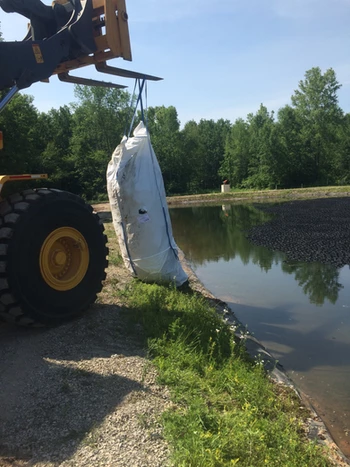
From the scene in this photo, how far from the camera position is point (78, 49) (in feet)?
17.9

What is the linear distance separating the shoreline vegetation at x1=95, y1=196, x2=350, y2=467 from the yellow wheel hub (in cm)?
105

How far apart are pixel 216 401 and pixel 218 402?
20 millimetres

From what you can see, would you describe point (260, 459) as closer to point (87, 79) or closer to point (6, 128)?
point (87, 79)

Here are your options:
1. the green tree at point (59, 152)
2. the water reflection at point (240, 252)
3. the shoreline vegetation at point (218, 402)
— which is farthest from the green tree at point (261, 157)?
the shoreline vegetation at point (218, 402)

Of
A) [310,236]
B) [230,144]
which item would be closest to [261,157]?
[230,144]

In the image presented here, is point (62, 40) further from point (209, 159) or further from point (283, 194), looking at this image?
point (209, 159)

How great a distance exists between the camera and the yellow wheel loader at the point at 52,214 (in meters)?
4.69

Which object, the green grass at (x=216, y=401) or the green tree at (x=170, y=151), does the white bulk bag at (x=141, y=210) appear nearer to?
the green grass at (x=216, y=401)

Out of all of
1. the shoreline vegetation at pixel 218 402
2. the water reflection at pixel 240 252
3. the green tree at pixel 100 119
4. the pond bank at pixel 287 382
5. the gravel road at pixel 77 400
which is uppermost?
the green tree at pixel 100 119

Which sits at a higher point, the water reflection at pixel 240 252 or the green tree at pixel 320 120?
the green tree at pixel 320 120

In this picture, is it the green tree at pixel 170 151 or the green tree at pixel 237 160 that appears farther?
the green tree at pixel 237 160

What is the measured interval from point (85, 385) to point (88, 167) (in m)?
44.0

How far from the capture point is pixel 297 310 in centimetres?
803

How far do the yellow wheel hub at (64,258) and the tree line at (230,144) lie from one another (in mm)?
38236
